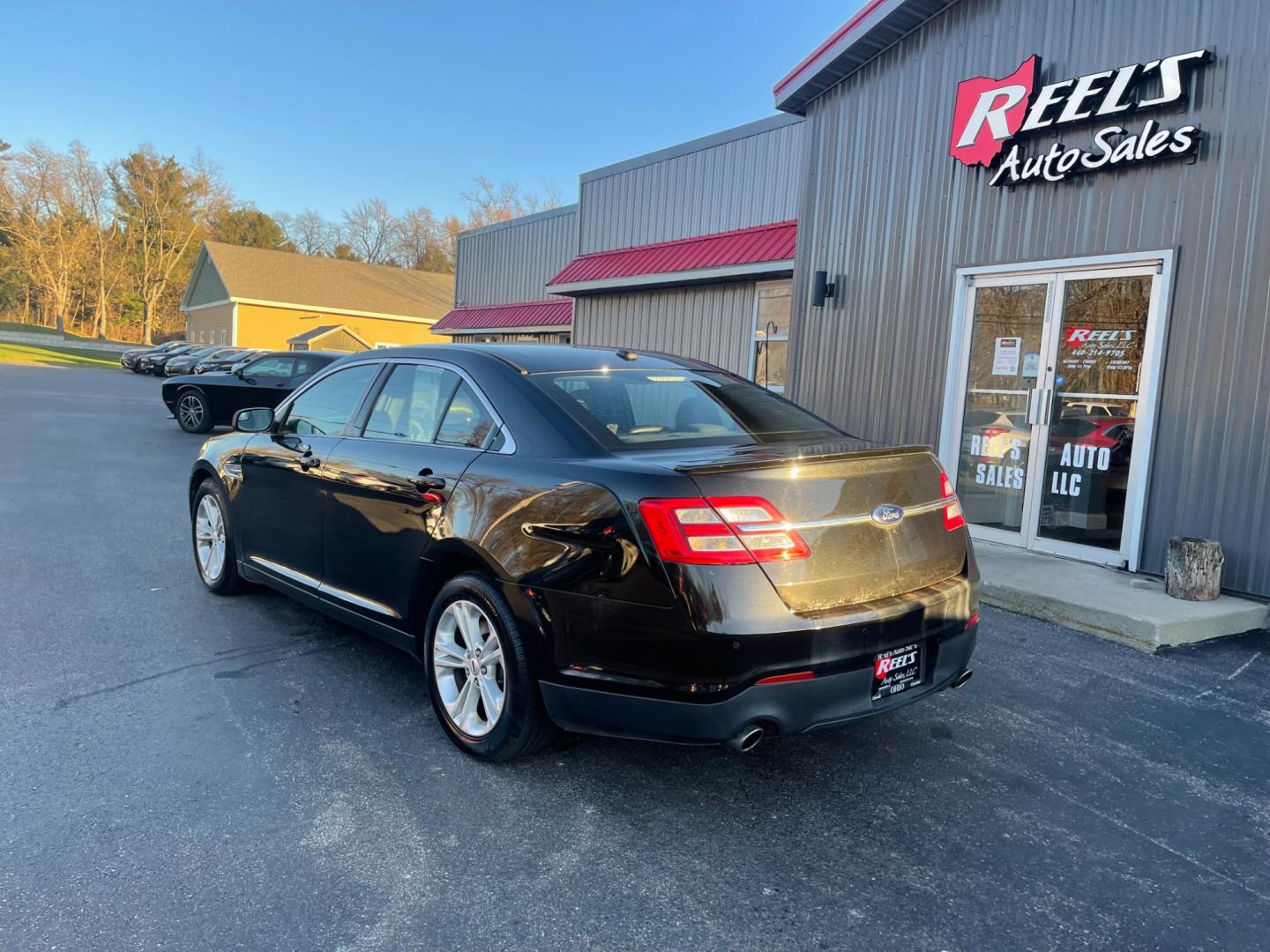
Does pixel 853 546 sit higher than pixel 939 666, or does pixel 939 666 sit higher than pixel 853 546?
pixel 853 546

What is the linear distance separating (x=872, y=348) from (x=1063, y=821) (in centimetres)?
611

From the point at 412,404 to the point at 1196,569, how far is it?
5014 millimetres

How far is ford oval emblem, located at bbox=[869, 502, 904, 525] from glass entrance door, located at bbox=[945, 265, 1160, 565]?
4.23 m

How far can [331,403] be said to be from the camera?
470cm

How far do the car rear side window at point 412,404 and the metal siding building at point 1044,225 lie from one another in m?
5.18

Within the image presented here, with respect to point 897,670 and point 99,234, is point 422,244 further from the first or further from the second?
point 897,670

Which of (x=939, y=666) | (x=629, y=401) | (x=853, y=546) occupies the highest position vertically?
(x=629, y=401)

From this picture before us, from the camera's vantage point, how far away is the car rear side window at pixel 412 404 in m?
3.93

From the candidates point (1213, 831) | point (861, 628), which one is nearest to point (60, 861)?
point (861, 628)

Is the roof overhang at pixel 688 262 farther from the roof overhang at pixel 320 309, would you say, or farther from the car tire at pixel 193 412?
the roof overhang at pixel 320 309

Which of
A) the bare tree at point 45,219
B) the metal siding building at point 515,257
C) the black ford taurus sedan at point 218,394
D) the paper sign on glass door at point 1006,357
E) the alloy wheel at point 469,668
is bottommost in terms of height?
the alloy wheel at point 469,668

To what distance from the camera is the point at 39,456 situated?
1148 cm

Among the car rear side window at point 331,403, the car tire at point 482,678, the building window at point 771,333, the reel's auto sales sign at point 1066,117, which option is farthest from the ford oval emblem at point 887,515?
the building window at point 771,333

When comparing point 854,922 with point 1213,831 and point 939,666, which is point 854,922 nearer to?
point 939,666
